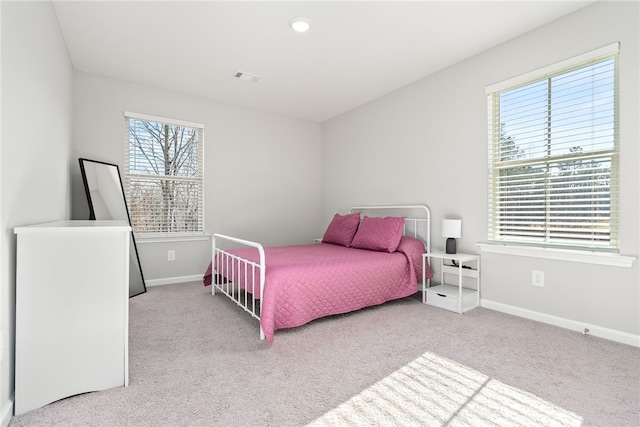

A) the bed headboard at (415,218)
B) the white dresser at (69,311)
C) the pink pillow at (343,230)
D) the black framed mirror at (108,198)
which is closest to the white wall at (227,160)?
the black framed mirror at (108,198)

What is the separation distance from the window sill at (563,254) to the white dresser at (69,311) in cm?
286

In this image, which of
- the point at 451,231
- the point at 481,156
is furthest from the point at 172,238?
the point at 481,156

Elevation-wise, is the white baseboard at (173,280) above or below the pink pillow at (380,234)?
below

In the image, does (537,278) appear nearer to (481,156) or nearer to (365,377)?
(481,156)

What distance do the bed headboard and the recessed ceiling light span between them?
207cm

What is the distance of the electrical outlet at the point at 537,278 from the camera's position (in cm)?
256

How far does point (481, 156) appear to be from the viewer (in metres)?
2.97

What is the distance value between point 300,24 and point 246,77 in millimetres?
1172

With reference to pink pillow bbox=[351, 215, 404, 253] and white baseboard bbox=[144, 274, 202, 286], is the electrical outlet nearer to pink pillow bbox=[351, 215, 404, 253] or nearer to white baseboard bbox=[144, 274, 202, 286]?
pink pillow bbox=[351, 215, 404, 253]

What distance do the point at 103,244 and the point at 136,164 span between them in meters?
2.44

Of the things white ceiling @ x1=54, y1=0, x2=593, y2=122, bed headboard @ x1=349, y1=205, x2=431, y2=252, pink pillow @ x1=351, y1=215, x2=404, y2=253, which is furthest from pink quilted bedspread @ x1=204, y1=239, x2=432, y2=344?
white ceiling @ x1=54, y1=0, x2=593, y2=122

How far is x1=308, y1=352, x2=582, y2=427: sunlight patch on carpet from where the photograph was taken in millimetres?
1380

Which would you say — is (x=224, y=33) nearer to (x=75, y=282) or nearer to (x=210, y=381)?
(x=75, y=282)

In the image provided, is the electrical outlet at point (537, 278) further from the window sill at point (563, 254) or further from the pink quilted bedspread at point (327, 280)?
the pink quilted bedspread at point (327, 280)
